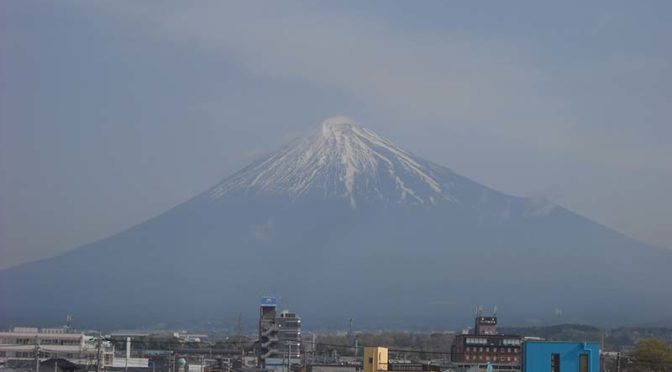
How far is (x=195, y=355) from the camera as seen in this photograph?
86.3 metres

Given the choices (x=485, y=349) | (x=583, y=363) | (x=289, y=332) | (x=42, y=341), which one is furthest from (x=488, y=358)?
(x=583, y=363)

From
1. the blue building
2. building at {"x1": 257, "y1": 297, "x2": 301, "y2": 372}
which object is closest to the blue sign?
building at {"x1": 257, "y1": 297, "x2": 301, "y2": 372}

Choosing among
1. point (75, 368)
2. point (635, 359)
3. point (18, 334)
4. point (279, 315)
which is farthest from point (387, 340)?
point (75, 368)

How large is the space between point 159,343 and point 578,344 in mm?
75959

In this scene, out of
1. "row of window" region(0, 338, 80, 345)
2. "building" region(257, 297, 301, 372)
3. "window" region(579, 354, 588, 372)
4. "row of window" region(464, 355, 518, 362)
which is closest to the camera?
"window" region(579, 354, 588, 372)

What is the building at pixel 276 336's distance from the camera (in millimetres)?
75000

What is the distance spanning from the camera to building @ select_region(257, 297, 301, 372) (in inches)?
2953

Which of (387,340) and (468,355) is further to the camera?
(387,340)

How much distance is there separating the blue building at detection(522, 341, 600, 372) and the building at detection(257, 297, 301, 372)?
1630 inches

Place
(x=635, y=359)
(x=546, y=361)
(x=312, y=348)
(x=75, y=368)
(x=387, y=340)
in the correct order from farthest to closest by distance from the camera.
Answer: (x=387, y=340) < (x=312, y=348) < (x=635, y=359) < (x=75, y=368) < (x=546, y=361)

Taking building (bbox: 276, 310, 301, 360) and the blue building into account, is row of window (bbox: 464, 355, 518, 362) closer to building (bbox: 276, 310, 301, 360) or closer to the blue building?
building (bbox: 276, 310, 301, 360)

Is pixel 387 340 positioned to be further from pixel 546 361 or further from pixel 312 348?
pixel 546 361

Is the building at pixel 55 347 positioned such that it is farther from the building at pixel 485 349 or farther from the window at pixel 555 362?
the window at pixel 555 362

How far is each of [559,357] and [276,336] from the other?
52049mm
